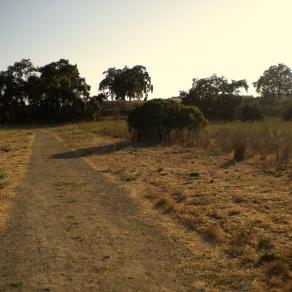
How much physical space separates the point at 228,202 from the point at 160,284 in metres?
4.46

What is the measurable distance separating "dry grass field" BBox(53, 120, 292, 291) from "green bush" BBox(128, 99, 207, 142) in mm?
1880

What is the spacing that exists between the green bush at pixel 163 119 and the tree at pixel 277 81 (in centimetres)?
5811

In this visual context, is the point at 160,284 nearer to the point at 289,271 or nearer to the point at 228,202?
the point at 289,271

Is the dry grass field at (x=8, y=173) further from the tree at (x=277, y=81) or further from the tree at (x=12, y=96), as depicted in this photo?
the tree at (x=277, y=81)

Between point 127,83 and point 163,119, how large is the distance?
51.8 metres

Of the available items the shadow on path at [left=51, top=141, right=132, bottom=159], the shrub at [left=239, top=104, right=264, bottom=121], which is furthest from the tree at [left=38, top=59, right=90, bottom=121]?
the shadow on path at [left=51, top=141, right=132, bottom=159]

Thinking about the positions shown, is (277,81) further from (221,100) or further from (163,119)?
(163,119)

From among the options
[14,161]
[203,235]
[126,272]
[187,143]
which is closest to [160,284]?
[126,272]

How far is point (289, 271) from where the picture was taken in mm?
5664

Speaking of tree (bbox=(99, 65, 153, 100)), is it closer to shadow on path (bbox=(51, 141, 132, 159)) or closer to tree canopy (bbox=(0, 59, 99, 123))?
tree canopy (bbox=(0, 59, 99, 123))

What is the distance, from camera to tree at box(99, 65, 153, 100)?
74.8 meters

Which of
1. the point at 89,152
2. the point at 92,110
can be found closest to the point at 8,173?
the point at 89,152

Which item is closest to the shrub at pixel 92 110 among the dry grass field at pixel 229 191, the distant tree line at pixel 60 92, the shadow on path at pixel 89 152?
the distant tree line at pixel 60 92

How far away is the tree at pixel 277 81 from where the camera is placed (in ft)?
261
